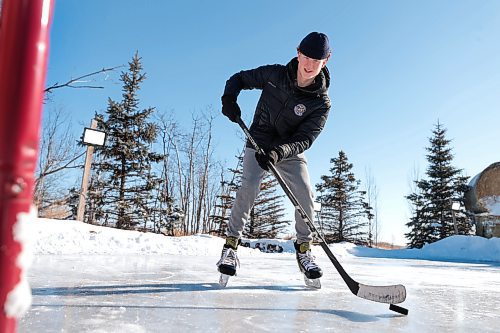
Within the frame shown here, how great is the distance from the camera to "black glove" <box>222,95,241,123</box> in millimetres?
2725

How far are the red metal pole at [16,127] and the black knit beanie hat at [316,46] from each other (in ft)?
7.50

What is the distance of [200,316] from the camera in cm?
148

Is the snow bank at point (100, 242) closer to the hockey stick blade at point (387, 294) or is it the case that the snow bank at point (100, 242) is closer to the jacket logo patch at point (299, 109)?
the jacket logo patch at point (299, 109)

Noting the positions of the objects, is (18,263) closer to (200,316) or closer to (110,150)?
(200,316)

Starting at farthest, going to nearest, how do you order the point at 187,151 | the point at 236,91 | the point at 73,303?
1. the point at 187,151
2. the point at 236,91
3. the point at 73,303

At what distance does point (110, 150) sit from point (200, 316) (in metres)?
17.4

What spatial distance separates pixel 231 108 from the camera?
9.04 ft

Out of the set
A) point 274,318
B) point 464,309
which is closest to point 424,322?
point 464,309

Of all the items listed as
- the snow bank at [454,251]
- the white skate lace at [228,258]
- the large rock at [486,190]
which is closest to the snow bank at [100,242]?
the white skate lace at [228,258]

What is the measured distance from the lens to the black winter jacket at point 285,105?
2.72 metres

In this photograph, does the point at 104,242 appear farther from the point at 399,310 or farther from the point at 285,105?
the point at 399,310

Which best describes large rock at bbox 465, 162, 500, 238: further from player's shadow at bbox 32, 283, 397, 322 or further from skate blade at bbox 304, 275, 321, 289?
player's shadow at bbox 32, 283, 397, 322

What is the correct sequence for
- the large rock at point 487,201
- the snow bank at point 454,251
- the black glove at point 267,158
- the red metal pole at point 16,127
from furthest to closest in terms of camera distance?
1. the large rock at point 487,201
2. the snow bank at point 454,251
3. the black glove at point 267,158
4. the red metal pole at point 16,127

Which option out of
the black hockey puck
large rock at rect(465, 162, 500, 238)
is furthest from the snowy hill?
large rock at rect(465, 162, 500, 238)
